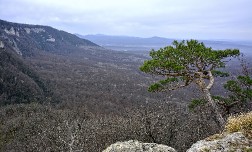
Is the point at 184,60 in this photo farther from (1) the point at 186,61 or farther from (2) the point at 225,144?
(2) the point at 225,144

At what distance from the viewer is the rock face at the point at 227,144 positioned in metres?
8.82

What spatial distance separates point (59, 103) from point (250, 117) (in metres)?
156

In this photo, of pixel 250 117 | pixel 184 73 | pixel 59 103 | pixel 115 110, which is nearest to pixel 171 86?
pixel 184 73

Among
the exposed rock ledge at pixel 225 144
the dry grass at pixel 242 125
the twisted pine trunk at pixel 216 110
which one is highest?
the dry grass at pixel 242 125

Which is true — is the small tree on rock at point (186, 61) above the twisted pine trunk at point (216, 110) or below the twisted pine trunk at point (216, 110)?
above

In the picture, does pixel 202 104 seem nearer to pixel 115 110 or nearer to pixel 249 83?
pixel 249 83

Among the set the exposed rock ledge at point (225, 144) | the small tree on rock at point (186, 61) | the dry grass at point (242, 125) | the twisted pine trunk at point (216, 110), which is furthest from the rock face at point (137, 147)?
the small tree on rock at point (186, 61)

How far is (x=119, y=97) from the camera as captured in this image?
565 feet

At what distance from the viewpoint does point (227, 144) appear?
904 centimetres

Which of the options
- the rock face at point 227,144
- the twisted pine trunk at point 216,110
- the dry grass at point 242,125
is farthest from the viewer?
the twisted pine trunk at point 216,110

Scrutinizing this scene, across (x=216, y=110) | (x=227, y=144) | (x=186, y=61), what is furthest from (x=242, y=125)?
(x=186, y=61)

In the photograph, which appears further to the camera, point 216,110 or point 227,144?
point 216,110

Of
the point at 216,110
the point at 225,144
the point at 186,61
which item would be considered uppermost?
the point at 186,61

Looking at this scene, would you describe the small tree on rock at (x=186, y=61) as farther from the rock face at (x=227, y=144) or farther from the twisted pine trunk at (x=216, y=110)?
the rock face at (x=227, y=144)
